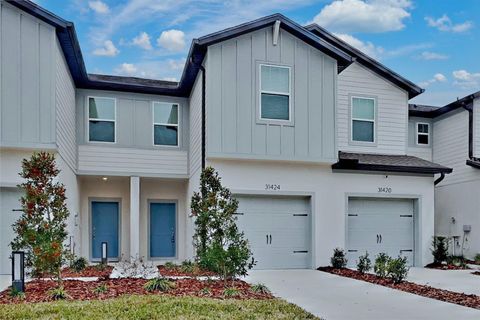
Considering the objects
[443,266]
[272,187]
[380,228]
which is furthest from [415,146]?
[272,187]

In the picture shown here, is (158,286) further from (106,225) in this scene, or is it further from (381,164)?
(381,164)

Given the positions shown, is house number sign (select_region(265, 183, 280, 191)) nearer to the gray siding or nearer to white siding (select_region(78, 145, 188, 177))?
white siding (select_region(78, 145, 188, 177))

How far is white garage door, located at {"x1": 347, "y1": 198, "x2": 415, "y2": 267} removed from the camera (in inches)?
496

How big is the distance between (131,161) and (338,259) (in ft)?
22.8

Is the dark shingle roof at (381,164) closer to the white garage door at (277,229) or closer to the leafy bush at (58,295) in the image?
the white garage door at (277,229)

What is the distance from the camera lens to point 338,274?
426 inches

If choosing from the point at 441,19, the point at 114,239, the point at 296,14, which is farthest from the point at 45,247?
the point at 441,19

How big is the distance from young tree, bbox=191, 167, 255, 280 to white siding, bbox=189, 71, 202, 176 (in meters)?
2.83

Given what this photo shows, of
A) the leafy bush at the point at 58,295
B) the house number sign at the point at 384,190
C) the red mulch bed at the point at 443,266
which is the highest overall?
the house number sign at the point at 384,190

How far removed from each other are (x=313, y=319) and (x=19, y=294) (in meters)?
4.79

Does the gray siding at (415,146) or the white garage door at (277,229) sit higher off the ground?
the gray siding at (415,146)

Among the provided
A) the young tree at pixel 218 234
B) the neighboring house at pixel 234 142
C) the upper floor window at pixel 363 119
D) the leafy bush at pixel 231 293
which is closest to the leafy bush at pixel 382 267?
the neighboring house at pixel 234 142

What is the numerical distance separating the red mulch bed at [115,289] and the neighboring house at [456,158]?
9.45 meters

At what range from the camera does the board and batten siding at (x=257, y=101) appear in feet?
36.6
